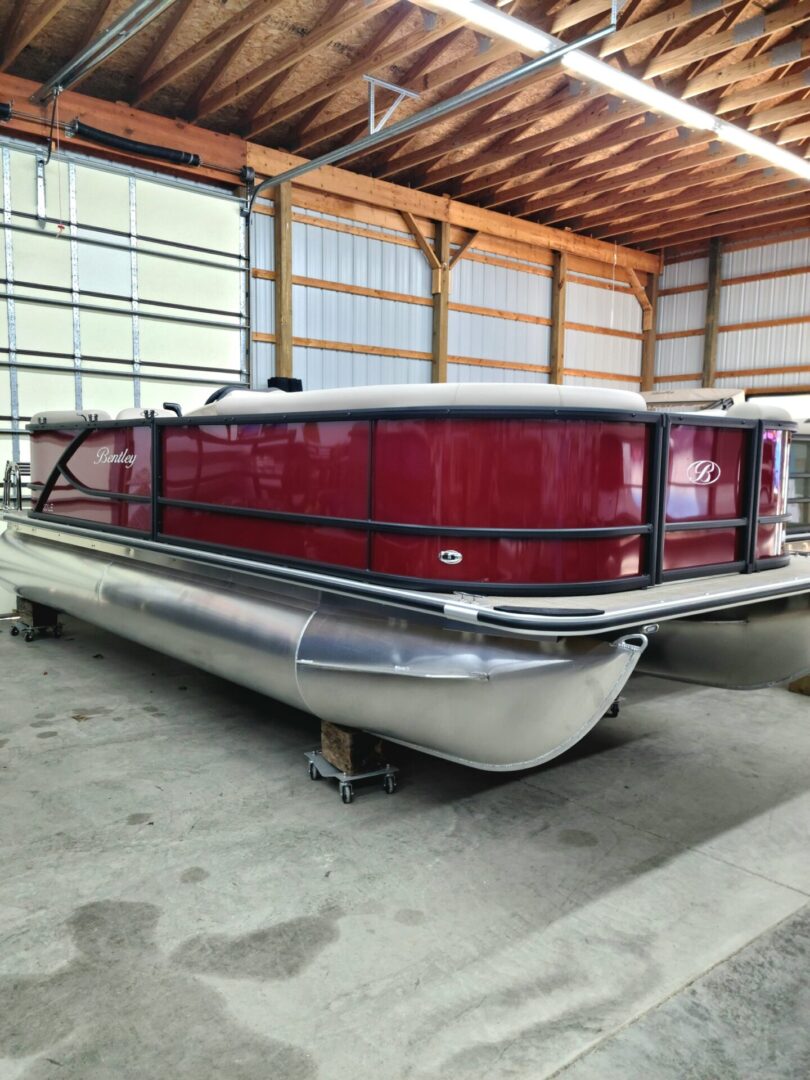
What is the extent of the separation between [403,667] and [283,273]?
7158 millimetres

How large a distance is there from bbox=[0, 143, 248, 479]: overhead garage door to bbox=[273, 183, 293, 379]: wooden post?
1.69 feet

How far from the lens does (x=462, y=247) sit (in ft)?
34.7

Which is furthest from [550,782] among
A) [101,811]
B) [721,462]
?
[101,811]

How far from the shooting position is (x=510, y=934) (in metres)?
2.01

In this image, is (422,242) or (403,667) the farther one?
(422,242)

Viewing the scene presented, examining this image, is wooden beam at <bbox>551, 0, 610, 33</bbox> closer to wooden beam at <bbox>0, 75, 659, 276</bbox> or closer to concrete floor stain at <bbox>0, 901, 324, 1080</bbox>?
wooden beam at <bbox>0, 75, 659, 276</bbox>

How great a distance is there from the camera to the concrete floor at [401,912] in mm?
1613

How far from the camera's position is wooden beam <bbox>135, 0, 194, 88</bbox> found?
640cm

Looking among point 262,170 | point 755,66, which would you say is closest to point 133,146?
point 262,170

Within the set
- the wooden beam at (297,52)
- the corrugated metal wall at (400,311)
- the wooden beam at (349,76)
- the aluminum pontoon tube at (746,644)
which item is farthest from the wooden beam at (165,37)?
the aluminum pontoon tube at (746,644)

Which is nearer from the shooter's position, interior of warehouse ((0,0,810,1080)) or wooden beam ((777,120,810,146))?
interior of warehouse ((0,0,810,1080))

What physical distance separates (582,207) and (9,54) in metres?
7.42

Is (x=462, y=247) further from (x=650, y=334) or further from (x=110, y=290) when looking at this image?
(x=110, y=290)

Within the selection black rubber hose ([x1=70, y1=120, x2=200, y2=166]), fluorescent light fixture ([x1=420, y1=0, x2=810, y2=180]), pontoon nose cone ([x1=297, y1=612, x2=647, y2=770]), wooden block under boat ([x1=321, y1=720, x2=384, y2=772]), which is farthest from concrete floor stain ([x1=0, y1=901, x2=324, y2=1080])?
black rubber hose ([x1=70, y1=120, x2=200, y2=166])
